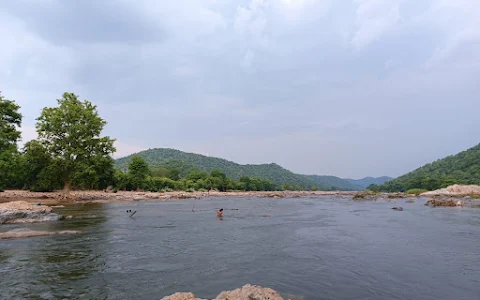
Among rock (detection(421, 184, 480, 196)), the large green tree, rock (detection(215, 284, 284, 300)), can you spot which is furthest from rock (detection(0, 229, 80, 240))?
rock (detection(421, 184, 480, 196))

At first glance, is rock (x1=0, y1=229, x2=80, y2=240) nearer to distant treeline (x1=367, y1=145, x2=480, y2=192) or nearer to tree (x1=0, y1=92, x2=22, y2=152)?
tree (x1=0, y1=92, x2=22, y2=152)

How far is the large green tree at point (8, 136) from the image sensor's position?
1562 inches

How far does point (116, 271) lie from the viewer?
421 inches

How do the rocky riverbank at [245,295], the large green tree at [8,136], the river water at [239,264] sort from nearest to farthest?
the rocky riverbank at [245,295]
the river water at [239,264]
the large green tree at [8,136]

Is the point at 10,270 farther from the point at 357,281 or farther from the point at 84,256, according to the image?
the point at 357,281

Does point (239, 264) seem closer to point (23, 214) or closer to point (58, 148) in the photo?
point (23, 214)

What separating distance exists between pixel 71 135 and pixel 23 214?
1134 inches

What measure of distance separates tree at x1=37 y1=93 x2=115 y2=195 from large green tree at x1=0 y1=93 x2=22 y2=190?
3.32 m

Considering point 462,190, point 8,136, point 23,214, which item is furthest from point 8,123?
point 462,190

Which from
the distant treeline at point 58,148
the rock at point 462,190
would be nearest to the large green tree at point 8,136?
the distant treeline at point 58,148

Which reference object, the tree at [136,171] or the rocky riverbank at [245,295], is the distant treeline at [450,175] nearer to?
the tree at [136,171]

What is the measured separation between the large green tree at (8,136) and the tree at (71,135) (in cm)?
332

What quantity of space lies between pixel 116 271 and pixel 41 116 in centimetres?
4647

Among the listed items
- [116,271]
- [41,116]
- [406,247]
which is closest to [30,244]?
[116,271]
